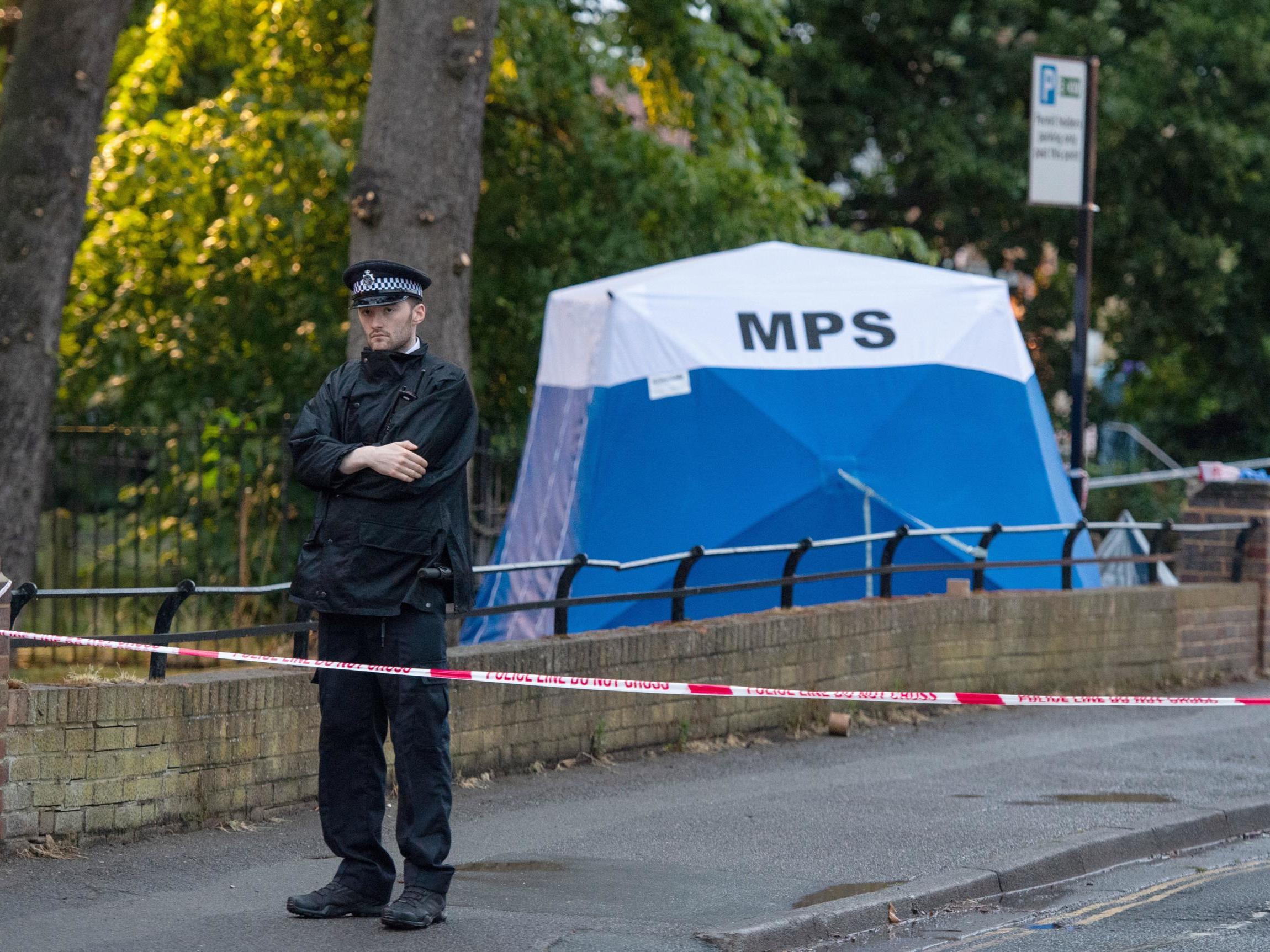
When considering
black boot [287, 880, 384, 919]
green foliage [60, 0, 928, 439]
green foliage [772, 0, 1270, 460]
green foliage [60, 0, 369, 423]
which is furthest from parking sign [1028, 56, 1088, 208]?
black boot [287, 880, 384, 919]

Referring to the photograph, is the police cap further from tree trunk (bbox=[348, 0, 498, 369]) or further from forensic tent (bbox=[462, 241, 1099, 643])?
forensic tent (bbox=[462, 241, 1099, 643])

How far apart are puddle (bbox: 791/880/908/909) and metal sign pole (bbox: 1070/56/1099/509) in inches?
339

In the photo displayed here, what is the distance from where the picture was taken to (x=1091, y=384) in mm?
28344

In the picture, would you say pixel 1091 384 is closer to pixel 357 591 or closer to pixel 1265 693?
pixel 1265 693

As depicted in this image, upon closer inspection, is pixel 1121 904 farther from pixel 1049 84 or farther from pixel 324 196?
pixel 324 196

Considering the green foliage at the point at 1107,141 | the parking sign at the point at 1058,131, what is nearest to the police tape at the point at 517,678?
the parking sign at the point at 1058,131

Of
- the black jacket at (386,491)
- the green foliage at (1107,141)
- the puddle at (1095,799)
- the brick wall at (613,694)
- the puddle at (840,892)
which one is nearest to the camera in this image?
the black jacket at (386,491)

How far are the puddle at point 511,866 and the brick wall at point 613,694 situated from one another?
1181 millimetres

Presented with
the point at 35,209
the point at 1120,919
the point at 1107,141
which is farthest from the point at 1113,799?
the point at 1107,141

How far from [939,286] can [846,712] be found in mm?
3911

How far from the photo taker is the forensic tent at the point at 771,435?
40.1ft

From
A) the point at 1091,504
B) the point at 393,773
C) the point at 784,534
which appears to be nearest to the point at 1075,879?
the point at 393,773

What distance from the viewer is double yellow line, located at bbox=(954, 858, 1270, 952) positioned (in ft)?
20.2

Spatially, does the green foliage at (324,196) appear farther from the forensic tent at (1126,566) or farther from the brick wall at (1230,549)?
the brick wall at (1230,549)
